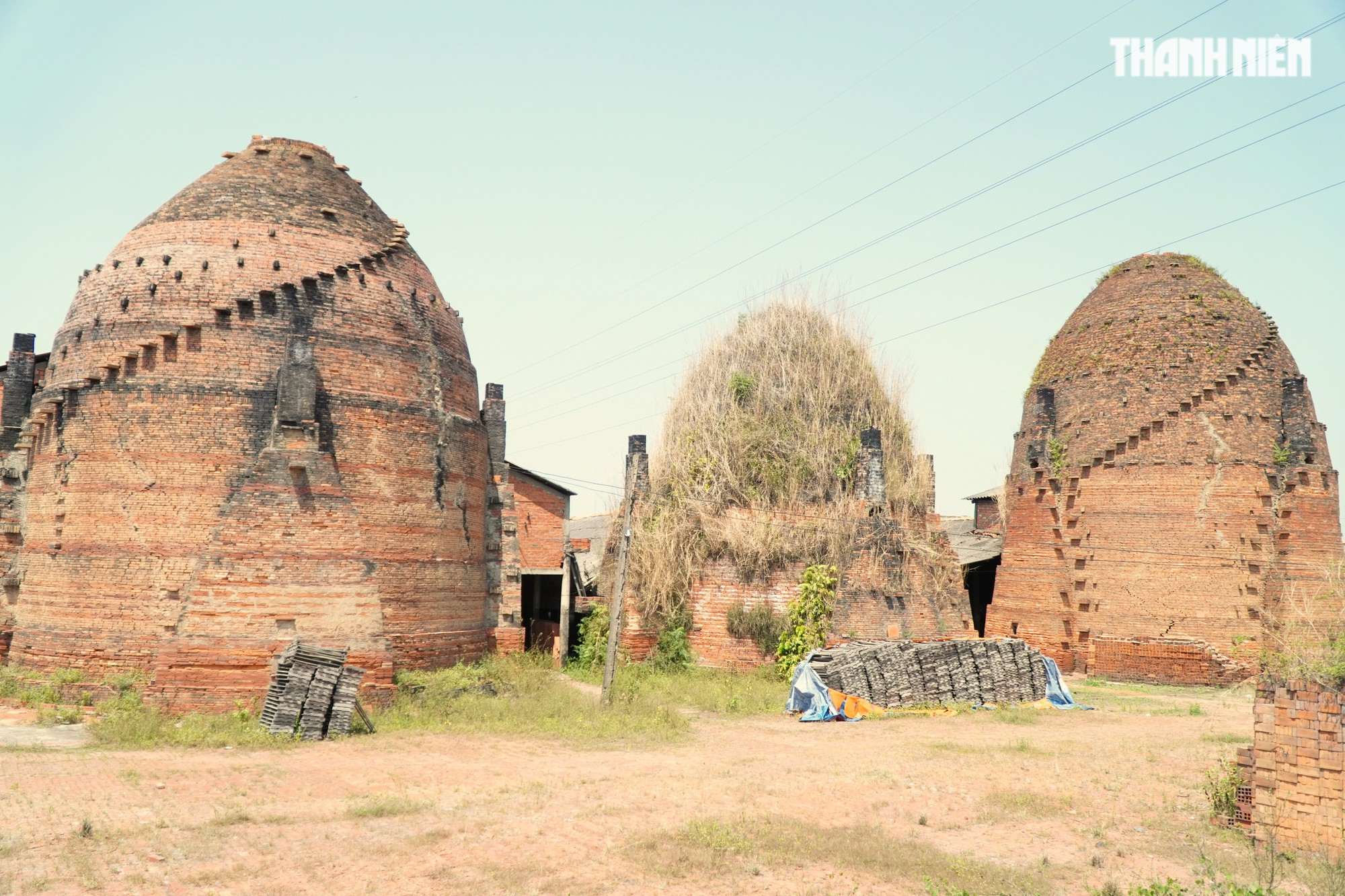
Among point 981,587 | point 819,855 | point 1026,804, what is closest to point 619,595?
point 1026,804

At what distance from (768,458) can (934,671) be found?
614 centimetres

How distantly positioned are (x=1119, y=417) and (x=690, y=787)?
15.2 meters

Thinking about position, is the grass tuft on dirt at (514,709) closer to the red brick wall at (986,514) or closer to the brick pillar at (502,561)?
the brick pillar at (502,561)

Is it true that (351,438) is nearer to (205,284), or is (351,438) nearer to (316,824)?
(205,284)

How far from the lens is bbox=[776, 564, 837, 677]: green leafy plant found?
18.2 meters

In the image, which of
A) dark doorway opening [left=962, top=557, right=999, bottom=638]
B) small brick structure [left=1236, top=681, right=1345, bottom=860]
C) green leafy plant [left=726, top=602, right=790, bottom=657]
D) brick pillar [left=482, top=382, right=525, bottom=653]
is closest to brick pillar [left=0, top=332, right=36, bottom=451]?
brick pillar [left=482, top=382, right=525, bottom=653]

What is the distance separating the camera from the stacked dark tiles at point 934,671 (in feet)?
51.8

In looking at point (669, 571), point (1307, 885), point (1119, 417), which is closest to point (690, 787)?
point (1307, 885)

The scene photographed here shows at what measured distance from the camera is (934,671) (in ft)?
53.4

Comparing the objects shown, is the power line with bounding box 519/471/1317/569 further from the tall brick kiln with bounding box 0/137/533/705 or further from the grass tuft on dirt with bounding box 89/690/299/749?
the grass tuft on dirt with bounding box 89/690/299/749

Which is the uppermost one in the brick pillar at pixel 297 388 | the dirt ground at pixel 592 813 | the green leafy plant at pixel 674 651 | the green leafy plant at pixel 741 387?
the green leafy plant at pixel 741 387

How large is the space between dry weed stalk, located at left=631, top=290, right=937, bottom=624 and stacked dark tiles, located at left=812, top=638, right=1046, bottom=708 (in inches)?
118

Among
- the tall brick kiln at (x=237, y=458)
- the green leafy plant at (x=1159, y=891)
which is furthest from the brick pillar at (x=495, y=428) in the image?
the green leafy plant at (x=1159, y=891)

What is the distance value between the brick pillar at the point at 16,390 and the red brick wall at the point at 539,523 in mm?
15231
